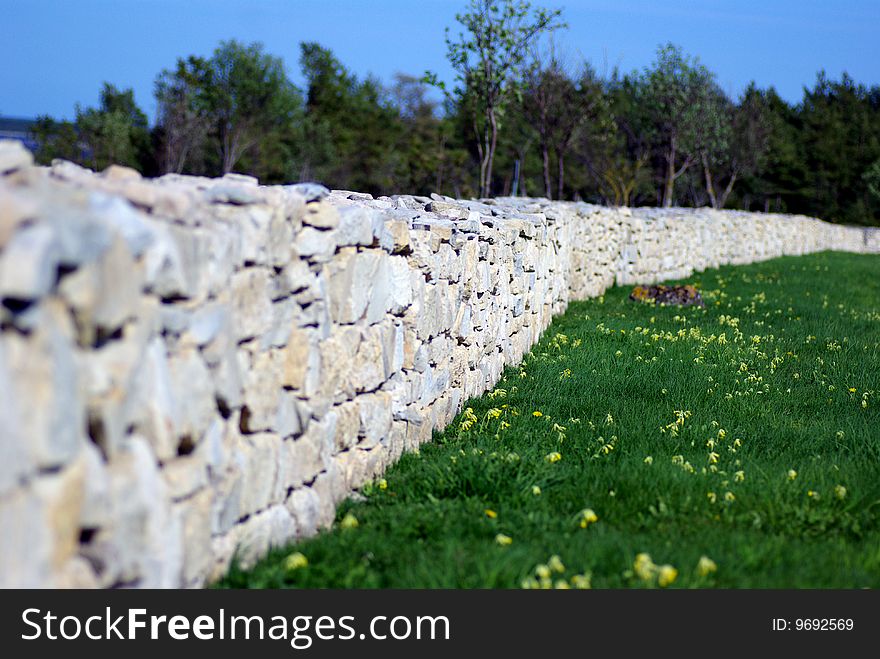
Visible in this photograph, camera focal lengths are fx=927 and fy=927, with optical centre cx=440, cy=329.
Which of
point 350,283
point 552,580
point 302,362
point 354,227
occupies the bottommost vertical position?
point 552,580

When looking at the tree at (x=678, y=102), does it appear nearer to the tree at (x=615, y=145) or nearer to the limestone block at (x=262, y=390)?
the tree at (x=615, y=145)

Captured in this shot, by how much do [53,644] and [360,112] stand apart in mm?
61065

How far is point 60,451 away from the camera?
2514mm

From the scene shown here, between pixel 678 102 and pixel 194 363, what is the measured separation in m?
37.3

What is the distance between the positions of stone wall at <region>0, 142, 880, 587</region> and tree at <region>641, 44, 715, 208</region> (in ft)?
110

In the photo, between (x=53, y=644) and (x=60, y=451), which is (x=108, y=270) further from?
(x=53, y=644)

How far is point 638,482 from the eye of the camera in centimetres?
516

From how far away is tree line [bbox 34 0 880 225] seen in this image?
32.0m

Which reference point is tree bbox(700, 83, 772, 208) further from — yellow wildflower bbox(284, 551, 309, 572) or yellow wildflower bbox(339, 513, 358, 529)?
yellow wildflower bbox(284, 551, 309, 572)

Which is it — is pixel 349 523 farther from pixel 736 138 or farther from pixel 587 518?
pixel 736 138

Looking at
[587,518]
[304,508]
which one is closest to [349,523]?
[304,508]

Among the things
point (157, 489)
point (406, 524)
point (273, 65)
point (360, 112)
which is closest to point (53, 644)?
point (157, 489)

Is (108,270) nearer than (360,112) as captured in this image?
Yes

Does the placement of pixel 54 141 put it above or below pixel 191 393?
above
